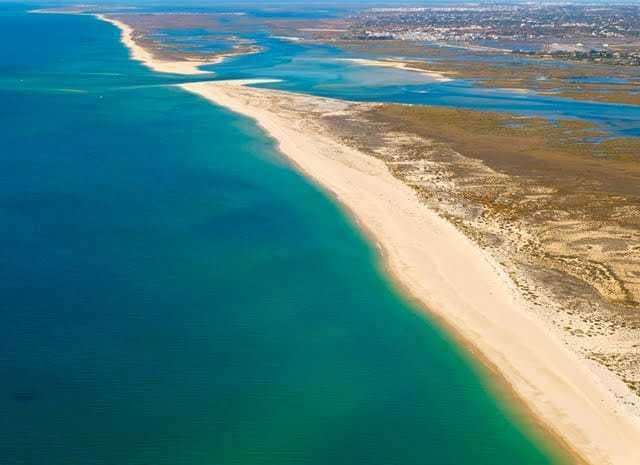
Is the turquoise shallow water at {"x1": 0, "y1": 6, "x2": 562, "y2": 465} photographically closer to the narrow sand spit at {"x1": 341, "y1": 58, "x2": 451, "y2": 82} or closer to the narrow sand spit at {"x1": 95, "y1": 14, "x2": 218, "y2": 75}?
the narrow sand spit at {"x1": 95, "y1": 14, "x2": 218, "y2": 75}

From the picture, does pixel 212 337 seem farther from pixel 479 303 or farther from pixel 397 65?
pixel 397 65

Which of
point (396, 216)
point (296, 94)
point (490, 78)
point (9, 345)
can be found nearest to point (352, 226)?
point (396, 216)

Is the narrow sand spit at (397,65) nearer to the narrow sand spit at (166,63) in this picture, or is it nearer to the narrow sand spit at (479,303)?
the narrow sand spit at (166,63)

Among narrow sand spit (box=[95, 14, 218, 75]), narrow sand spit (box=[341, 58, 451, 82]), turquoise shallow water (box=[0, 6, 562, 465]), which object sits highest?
narrow sand spit (box=[95, 14, 218, 75])

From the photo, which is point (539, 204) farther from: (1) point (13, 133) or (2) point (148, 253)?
(1) point (13, 133)

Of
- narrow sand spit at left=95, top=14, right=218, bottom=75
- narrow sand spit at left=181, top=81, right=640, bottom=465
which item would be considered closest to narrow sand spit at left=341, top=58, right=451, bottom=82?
narrow sand spit at left=95, top=14, right=218, bottom=75

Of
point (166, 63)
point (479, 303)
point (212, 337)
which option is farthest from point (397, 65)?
point (212, 337)
